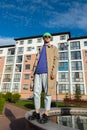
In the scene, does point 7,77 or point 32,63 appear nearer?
point 32,63

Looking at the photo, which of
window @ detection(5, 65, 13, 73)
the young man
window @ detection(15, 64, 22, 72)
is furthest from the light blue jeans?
window @ detection(5, 65, 13, 73)

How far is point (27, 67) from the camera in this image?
3900 centimetres

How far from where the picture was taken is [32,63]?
3869 cm

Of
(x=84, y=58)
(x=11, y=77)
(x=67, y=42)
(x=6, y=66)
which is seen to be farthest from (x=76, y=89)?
(x=6, y=66)

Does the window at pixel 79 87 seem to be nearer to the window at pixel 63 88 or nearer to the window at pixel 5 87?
the window at pixel 63 88

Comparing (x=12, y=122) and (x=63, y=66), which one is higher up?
(x=63, y=66)

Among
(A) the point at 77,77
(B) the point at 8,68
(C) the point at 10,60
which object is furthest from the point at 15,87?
(A) the point at 77,77

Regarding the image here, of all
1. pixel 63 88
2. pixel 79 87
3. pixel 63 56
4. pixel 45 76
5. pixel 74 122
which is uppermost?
pixel 63 56

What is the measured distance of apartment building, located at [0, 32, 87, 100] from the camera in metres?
34.1

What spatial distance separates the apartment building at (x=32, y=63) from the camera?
34.1 m

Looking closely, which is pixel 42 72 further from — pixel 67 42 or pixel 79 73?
pixel 67 42

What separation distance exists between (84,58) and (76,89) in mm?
7766

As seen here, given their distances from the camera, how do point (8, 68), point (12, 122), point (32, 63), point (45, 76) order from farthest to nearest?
point (8, 68)
point (32, 63)
point (12, 122)
point (45, 76)

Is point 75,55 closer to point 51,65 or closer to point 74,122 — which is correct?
point 74,122
